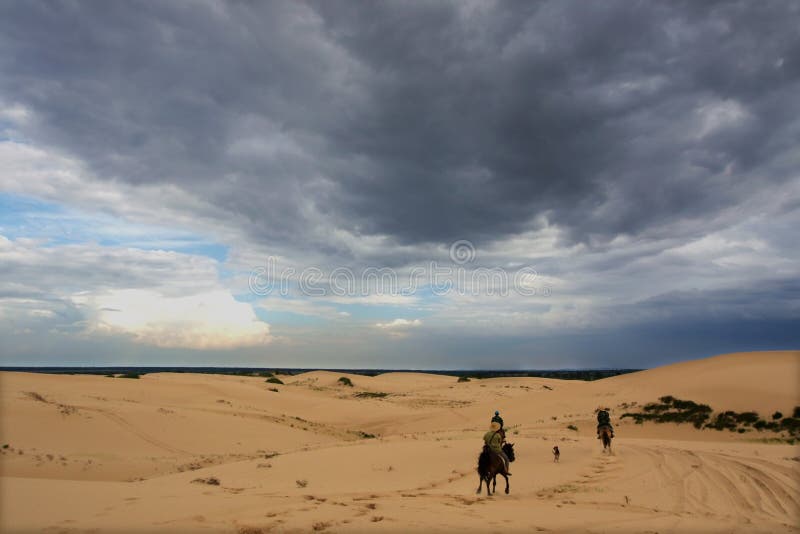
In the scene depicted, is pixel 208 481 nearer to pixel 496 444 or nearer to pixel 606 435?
pixel 496 444

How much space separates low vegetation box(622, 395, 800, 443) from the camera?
22.8 metres

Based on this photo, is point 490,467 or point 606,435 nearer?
point 490,467

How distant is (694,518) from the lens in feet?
25.5

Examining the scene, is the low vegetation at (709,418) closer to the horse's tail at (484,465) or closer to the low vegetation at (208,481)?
the horse's tail at (484,465)

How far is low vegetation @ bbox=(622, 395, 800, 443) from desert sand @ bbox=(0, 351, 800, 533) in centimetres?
65

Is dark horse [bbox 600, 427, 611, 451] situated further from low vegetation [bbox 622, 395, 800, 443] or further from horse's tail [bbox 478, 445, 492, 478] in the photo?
low vegetation [bbox 622, 395, 800, 443]

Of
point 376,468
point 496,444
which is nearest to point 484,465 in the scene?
point 496,444

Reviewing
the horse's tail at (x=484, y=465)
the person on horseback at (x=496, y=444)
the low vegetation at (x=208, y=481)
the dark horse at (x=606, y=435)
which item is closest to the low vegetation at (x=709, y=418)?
the dark horse at (x=606, y=435)

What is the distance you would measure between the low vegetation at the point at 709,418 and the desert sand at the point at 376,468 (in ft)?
2.14

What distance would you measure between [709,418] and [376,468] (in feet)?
67.1

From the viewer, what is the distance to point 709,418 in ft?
82.8

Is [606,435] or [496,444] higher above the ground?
[496,444]

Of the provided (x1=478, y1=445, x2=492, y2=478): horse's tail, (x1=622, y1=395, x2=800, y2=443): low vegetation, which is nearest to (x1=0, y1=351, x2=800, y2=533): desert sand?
(x1=478, y1=445, x2=492, y2=478): horse's tail

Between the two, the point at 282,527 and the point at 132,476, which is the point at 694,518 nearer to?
the point at 282,527
